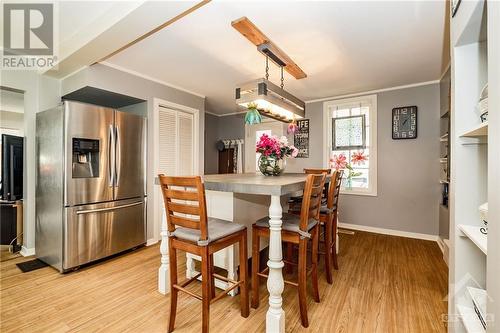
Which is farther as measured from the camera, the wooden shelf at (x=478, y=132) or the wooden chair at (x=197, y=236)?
the wooden chair at (x=197, y=236)

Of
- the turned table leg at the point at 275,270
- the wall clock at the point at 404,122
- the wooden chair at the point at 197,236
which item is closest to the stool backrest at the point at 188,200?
the wooden chair at the point at 197,236

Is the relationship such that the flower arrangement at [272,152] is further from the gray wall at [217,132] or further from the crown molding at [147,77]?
the gray wall at [217,132]

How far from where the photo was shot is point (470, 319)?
115 cm

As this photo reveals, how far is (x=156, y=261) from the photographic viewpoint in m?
2.76

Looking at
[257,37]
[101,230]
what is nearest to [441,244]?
[257,37]

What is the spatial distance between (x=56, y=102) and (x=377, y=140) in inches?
193

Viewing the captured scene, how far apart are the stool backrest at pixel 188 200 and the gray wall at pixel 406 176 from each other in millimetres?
3523

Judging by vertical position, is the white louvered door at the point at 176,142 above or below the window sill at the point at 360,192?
above

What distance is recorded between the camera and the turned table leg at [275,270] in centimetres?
148

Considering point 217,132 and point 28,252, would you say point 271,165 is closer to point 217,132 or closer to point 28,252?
point 28,252

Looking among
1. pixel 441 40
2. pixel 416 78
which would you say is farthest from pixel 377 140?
pixel 441 40

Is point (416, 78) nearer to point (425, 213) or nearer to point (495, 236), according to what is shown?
point (425, 213)

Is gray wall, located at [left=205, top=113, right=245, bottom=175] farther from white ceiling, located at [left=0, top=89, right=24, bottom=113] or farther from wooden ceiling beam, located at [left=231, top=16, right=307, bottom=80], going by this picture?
white ceiling, located at [left=0, top=89, right=24, bottom=113]

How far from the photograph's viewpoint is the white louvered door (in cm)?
360
